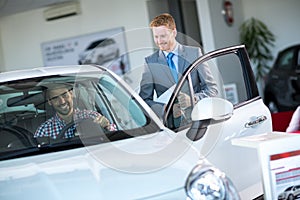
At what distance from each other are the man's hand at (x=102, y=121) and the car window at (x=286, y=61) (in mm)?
7237

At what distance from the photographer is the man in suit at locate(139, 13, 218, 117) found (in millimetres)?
3990

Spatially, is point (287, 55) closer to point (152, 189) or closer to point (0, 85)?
point (0, 85)

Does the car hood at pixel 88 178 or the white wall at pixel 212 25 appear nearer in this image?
the car hood at pixel 88 178

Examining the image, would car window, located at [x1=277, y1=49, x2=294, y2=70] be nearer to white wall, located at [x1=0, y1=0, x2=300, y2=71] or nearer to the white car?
white wall, located at [x1=0, y1=0, x2=300, y2=71]

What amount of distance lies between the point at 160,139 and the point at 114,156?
355mm

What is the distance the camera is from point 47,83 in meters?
3.86

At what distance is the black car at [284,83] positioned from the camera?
10.2m

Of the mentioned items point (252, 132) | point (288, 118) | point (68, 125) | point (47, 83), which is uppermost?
point (47, 83)

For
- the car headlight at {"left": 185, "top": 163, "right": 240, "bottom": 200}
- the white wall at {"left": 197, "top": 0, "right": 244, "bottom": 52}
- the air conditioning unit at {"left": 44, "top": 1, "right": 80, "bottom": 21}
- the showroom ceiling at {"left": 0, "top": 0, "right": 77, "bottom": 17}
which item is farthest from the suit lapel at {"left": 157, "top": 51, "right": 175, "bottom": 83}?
the air conditioning unit at {"left": 44, "top": 1, "right": 80, "bottom": 21}

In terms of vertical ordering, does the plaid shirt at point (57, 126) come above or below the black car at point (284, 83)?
above

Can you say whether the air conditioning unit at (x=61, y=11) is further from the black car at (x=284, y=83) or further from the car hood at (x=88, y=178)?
the car hood at (x=88, y=178)

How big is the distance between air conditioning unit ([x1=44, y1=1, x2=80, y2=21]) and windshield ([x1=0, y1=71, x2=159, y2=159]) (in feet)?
26.4

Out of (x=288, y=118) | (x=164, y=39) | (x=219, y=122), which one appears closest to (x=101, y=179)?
(x=219, y=122)

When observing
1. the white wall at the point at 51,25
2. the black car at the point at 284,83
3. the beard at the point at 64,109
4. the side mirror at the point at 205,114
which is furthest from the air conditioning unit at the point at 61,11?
the side mirror at the point at 205,114
